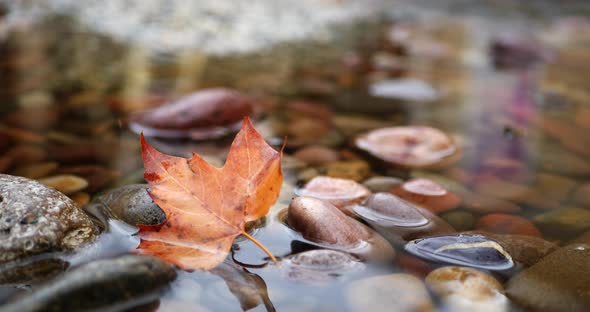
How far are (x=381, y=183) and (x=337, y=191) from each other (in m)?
0.20

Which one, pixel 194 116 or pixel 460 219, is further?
pixel 194 116

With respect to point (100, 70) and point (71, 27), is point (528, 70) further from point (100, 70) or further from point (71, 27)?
point (71, 27)

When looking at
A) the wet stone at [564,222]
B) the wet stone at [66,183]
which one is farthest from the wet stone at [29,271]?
the wet stone at [564,222]

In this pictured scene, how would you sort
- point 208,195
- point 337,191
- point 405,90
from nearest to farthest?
point 208,195
point 337,191
point 405,90

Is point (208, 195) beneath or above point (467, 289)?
above

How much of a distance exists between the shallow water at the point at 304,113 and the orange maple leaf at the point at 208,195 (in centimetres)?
7

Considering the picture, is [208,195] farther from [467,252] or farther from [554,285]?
[554,285]

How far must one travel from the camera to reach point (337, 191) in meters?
1.62

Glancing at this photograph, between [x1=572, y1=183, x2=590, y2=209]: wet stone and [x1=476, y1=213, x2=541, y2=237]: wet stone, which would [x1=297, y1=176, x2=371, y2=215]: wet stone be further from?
[x1=572, y1=183, x2=590, y2=209]: wet stone

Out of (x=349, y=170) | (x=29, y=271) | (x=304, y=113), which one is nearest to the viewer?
(x=29, y=271)

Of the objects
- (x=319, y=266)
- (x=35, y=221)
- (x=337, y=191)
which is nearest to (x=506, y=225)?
(x=337, y=191)

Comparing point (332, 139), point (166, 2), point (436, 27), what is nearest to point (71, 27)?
point (166, 2)

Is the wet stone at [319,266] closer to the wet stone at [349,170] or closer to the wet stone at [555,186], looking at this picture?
the wet stone at [349,170]

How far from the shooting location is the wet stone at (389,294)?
1.13m
